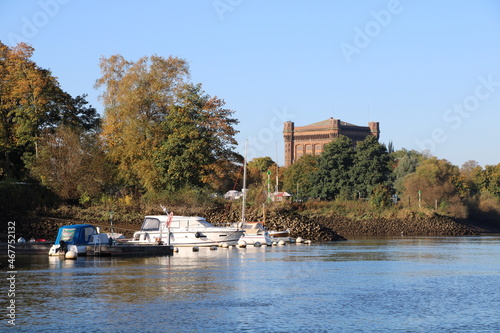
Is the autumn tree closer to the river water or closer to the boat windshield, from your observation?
the boat windshield

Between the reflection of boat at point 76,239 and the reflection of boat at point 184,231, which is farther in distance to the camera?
the reflection of boat at point 184,231

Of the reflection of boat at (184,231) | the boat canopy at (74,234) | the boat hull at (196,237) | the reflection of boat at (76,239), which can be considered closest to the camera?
the reflection of boat at (76,239)

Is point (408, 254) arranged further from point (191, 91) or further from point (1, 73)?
point (1, 73)

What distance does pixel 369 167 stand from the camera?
111438 mm

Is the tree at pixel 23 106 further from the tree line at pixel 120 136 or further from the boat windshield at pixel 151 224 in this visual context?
the boat windshield at pixel 151 224

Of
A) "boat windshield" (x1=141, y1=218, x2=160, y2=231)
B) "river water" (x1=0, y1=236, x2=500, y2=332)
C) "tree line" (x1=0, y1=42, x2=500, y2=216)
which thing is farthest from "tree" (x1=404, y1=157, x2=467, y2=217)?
"river water" (x1=0, y1=236, x2=500, y2=332)

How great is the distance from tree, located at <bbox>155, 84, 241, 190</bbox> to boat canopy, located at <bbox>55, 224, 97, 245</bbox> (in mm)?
25278

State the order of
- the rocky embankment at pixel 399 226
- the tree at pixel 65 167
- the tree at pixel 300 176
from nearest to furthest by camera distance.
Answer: the tree at pixel 65 167 < the rocky embankment at pixel 399 226 < the tree at pixel 300 176

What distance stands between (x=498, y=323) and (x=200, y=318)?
408 inches

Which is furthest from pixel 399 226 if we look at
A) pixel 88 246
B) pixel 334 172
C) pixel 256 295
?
pixel 256 295

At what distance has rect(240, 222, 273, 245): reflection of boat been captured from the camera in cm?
6888

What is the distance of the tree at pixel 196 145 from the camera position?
78188 millimetres

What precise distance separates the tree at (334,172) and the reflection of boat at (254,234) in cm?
4260

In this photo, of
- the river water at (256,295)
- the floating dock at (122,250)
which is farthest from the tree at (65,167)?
the river water at (256,295)
